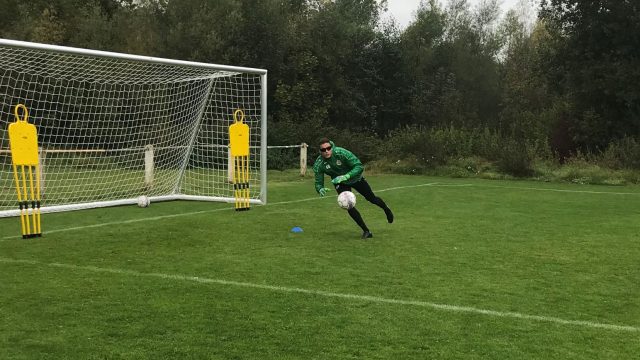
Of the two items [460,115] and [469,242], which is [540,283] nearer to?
[469,242]

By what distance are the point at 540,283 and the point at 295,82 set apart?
1094 inches

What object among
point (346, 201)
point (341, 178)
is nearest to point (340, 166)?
point (341, 178)

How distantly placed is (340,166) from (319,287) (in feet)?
11.8

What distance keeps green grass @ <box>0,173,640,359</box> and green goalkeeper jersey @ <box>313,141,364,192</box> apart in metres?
0.96

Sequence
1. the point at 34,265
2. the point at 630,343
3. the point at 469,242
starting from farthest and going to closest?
the point at 469,242, the point at 34,265, the point at 630,343

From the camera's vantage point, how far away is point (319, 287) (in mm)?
6867

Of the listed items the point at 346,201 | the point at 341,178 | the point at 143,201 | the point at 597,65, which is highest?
the point at 597,65

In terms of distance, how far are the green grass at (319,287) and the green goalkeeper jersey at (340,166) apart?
963mm

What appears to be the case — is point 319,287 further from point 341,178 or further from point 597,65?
point 597,65

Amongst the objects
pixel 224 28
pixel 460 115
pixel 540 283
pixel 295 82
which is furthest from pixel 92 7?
pixel 540 283

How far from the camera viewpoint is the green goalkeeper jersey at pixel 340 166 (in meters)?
10.1

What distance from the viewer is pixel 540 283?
7121 millimetres

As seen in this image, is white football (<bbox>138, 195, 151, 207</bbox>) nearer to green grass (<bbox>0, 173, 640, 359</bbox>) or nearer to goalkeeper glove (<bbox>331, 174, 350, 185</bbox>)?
green grass (<bbox>0, 173, 640, 359</bbox>)

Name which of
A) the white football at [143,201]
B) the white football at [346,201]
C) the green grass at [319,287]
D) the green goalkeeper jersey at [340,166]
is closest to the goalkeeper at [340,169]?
the green goalkeeper jersey at [340,166]
